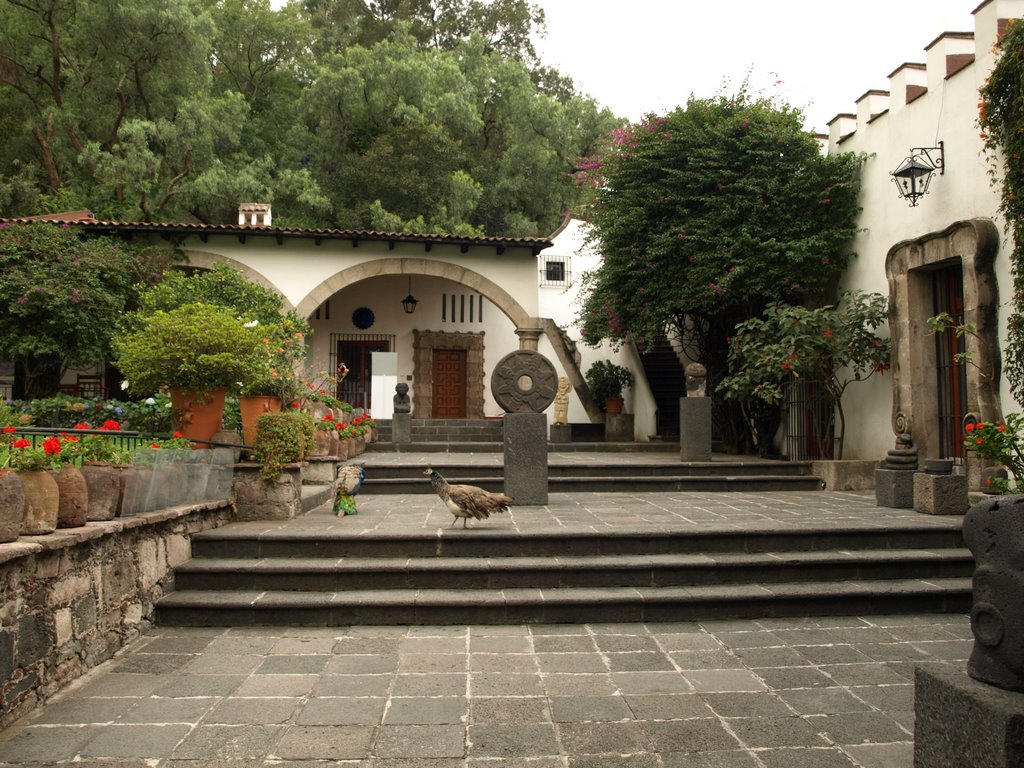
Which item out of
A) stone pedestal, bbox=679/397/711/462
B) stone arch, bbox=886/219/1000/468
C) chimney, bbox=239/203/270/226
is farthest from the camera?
chimney, bbox=239/203/270/226

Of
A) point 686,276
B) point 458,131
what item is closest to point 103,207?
point 458,131

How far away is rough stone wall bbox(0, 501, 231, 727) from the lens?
309 centimetres

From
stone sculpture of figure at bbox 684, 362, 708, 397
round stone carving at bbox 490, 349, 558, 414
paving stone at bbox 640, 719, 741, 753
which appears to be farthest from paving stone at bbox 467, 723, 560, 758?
stone sculpture of figure at bbox 684, 362, 708, 397

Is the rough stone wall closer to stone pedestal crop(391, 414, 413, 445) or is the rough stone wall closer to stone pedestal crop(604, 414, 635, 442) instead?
stone pedestal crop(391, 414, 413, 445)

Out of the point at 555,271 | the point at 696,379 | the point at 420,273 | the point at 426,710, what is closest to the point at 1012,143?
the point at 696,379

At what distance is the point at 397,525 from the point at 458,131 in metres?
19.7

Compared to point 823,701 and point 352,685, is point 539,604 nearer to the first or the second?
point 352,685

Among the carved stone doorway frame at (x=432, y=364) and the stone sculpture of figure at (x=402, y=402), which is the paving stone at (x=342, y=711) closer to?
the stone sculpture of figure at (x=402, y=402)

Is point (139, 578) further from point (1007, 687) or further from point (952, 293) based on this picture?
point (952, 293)

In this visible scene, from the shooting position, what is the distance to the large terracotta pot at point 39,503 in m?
3.34

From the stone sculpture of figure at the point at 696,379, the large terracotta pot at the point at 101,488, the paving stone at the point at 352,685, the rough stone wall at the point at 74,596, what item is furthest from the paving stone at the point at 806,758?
the stone sculpture of figure at the point at 696,379

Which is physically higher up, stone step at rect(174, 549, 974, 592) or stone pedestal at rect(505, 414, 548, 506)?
stone pedestal at rect(505, 414, 548, 506)

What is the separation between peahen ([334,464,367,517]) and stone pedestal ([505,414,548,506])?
1.44 metres

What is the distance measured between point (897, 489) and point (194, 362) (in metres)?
6.52
